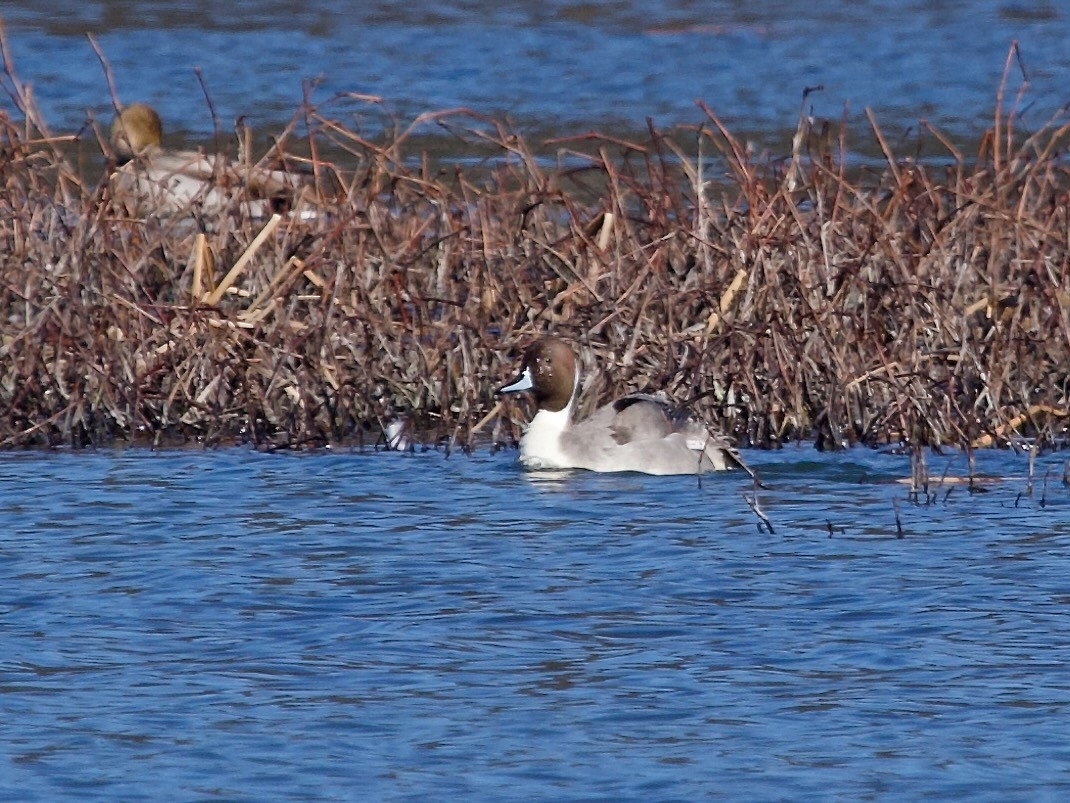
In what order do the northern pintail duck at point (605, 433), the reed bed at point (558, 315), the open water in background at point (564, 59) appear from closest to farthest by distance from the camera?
1. the northern pintail duck at point (605, 433)
2. the reed bed at point (558, 315)
3. the open water in background at point (564, 59)

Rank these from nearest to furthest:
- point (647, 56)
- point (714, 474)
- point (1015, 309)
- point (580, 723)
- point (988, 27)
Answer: point (580, 723)
point (714, 474)
point (1015, 309)
point (647, 56)
point (988, 27)

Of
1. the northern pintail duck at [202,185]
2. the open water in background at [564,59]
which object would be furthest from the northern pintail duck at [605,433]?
the open water in background at [564,59]

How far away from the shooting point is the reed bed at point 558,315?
9.08 metres

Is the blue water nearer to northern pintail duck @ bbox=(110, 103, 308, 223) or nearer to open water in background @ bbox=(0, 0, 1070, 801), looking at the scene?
open water in background @ bbox=(0, 0, 1070, 801)

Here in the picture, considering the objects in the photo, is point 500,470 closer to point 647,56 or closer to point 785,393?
point 785,393

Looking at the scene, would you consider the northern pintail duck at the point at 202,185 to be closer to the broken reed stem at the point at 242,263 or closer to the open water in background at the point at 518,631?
the broken reed stem at the point at 242,263

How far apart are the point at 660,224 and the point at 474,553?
2621 millimetres

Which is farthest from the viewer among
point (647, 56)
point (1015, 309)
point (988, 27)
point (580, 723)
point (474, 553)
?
point (988, 27)

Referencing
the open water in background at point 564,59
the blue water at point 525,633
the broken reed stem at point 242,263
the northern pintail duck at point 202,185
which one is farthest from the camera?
the open water in background at point 564,59

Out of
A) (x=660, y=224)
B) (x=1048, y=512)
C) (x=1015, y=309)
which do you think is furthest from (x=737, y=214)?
(x=1048, y=512)

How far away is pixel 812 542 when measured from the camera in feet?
24.7

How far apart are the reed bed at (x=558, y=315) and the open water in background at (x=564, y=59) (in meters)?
8.90

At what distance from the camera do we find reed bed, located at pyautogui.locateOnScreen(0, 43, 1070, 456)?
908cm

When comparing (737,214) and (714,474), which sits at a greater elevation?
(737,214)
